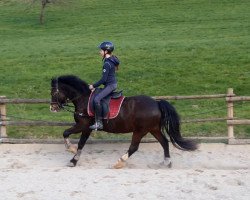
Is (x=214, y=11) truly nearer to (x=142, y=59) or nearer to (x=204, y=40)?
(x=204, y=40)

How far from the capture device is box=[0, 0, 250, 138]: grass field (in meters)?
14.7

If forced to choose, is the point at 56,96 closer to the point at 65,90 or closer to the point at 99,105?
the point at 65,90

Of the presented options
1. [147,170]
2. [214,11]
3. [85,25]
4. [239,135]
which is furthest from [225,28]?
[147,170]

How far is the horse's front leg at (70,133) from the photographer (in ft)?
31.6

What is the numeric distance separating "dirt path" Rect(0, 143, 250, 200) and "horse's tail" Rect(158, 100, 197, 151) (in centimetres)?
47

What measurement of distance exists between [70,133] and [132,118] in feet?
4.50

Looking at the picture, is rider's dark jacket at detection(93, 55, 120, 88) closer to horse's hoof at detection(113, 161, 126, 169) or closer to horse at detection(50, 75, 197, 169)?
horse at detection(50, 75, 197, 169)

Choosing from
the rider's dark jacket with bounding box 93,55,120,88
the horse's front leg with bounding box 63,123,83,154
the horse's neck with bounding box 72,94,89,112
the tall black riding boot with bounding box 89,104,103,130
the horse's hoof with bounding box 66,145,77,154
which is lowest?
the horse's hoof with bounding box 66,145,77,154

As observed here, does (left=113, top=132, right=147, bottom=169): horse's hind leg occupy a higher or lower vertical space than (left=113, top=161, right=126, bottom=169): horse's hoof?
higher

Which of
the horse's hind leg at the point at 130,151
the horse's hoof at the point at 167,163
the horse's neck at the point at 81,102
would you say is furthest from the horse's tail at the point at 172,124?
the horse's neck at the point at 81,102

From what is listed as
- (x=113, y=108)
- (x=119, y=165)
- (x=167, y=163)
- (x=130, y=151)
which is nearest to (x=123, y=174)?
(x=119, y=165)

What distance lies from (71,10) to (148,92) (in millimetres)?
26573

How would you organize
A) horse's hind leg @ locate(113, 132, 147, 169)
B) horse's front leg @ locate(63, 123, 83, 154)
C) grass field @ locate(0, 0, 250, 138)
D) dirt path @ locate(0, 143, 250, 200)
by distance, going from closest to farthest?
dirt path @ locate(0, 143, 250, 200) → horse's hind leg @ locate(113, 132, 147, 169) → horse's front leg @ locate(63, 123, 83, 154) → grass field @ locate(0, 0, 250, 138)

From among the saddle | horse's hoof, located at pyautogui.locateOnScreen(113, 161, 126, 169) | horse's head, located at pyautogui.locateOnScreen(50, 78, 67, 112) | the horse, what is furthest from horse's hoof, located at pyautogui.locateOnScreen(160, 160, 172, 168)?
horse's head, located at pyautogui.locateOnScreen(50, 78, 67, 112)
